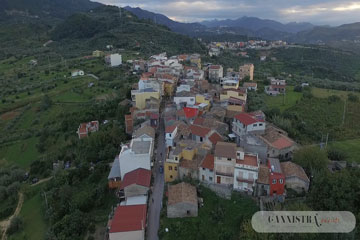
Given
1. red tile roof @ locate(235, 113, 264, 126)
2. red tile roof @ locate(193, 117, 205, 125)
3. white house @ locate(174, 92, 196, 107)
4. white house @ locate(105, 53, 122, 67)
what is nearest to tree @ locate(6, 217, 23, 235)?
red tile roof @ locate(193, 117, 205, 125)

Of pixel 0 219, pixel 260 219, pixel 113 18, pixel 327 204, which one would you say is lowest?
pixel 0 219

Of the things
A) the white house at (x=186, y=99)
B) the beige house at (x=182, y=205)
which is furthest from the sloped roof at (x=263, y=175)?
the white house at (x=186, y=99)

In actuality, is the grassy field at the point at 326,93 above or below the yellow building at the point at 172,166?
above

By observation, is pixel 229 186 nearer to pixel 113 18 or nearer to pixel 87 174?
pixel 87 174

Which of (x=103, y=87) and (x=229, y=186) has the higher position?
(x=103, y=87)

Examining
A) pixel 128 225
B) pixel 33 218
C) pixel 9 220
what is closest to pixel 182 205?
pixel 128 225

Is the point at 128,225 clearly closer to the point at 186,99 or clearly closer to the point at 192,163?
the point at 192,163

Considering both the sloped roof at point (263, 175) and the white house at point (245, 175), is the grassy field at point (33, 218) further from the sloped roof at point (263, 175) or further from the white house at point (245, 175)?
the sloped roof at point (263, 175)

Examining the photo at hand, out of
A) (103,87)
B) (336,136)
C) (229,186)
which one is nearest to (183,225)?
(229,186)
